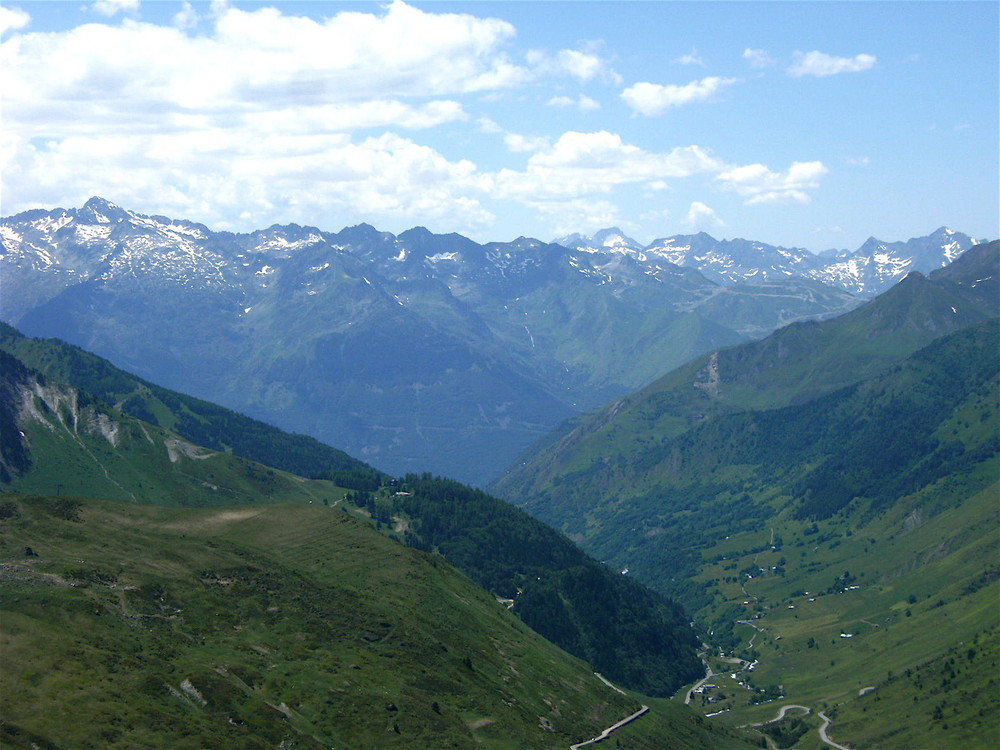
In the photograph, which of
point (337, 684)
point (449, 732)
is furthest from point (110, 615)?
point (449, 732)

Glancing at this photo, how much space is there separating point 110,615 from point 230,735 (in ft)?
141

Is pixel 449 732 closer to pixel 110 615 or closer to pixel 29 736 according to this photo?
pixel 110 615

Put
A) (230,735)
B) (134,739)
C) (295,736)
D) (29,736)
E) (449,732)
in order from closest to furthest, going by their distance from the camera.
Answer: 1. (29,736)
2. (134,739)
3. (230,735)
4. (295,736)
5. (449,732)

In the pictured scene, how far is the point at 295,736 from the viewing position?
170 meters

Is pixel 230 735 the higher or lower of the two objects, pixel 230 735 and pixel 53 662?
the lower

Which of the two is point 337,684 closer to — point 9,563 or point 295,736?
point 295,736

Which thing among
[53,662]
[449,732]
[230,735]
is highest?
[53,662]

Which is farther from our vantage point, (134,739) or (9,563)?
(9,563)

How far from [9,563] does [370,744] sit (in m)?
75.7

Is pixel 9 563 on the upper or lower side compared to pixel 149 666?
upper

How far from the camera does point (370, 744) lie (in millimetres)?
181875

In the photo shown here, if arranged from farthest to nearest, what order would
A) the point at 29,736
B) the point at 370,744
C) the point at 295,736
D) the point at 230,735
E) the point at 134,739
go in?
the point at 370,744, the point at 295,736, the point at 230,735, the point at 134,739, the point at 29,736

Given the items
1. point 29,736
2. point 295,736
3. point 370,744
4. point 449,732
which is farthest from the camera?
point 449,732

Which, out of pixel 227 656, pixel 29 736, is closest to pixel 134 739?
pixel 29 736
